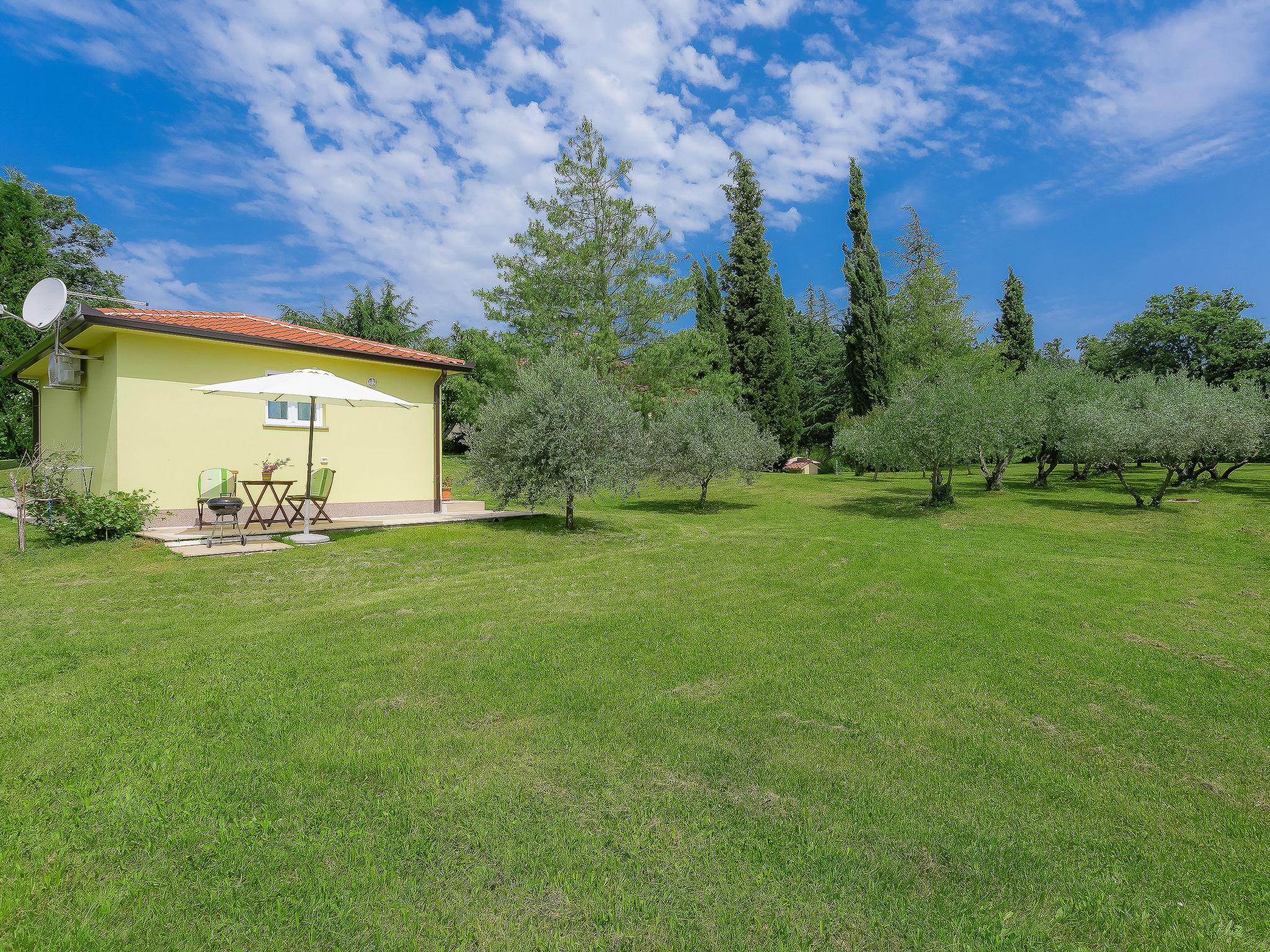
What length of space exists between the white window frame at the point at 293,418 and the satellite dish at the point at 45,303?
3.11 meters

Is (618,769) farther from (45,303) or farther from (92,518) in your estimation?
(45,303)

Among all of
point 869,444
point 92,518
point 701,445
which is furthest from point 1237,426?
point 92,518

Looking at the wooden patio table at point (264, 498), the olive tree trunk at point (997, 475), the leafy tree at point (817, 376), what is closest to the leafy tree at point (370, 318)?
the leafy tree at point (817, 376)

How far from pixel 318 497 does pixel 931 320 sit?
102 ft

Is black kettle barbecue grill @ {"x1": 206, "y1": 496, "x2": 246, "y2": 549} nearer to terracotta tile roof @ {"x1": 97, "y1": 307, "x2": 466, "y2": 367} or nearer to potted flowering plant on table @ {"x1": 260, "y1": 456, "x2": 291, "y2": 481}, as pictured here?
potted flowering plant on table @ {"x1": 260, "y1": 456, "x2": 291, "y2": 481}

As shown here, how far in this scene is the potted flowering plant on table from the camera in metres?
11.3

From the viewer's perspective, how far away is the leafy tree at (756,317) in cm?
→ 3312

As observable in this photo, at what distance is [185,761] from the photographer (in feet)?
9.97

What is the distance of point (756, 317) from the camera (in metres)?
33.7

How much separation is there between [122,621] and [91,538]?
204 inches

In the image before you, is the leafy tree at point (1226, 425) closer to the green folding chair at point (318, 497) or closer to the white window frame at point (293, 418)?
the green folding chair at point (318, 497)

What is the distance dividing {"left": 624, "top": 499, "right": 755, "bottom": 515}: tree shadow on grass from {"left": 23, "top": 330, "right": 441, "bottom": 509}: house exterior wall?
26.1ft

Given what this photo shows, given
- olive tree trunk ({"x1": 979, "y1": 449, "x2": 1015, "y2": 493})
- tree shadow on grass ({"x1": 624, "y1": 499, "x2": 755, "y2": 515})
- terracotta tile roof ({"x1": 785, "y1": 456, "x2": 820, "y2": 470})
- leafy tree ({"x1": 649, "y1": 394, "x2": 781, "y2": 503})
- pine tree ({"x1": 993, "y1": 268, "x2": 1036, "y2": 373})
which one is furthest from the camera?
pine tree ({"x1": 993, "y1": 268, "x2": 1036, "y2": 373})

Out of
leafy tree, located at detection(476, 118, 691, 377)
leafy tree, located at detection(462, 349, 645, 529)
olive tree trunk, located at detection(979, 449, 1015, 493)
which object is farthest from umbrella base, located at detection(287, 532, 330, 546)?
olive tree trunk, located at detection(979, 449, 1015, 493)
